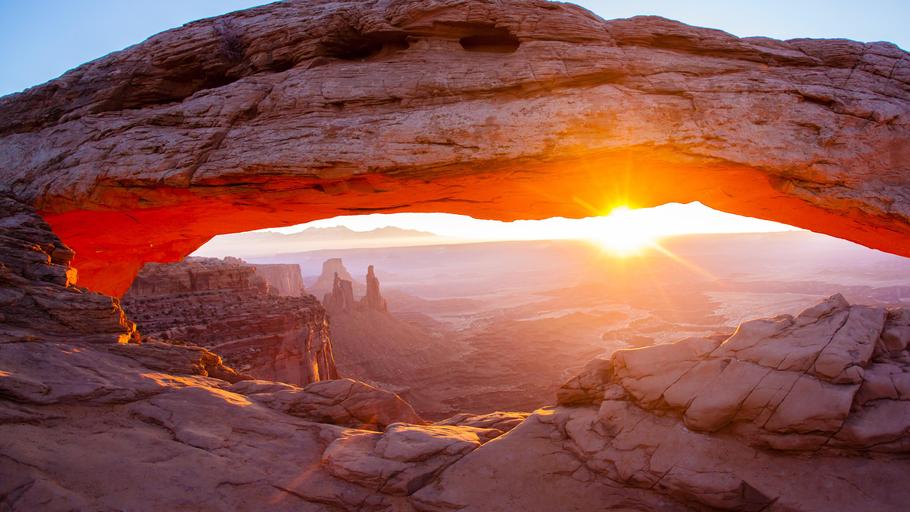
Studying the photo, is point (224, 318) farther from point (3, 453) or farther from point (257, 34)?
point (3, 453)

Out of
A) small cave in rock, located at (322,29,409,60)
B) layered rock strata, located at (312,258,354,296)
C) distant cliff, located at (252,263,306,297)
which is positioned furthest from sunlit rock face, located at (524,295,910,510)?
layered rock strata, located at (312,258,354,296)

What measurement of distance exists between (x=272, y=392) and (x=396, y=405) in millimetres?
2717

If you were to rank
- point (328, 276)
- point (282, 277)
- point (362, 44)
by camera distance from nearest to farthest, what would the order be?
1. point (362, 44)
2. point (282, 277)
3. point (328, 276)

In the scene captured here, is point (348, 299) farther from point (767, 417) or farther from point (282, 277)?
point (767, 417)

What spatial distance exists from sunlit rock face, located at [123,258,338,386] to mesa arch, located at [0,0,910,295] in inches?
497

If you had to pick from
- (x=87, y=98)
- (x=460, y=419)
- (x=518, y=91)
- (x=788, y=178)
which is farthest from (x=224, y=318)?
(x=788, y=178)

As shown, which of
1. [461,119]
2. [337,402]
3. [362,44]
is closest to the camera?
[337,402]

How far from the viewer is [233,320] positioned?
79.7ft

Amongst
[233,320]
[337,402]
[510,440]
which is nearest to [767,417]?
[510,440]

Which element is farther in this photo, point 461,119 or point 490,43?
point 490,43

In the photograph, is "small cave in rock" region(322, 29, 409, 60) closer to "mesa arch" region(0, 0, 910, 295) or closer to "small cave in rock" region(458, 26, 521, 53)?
"mesa arch" region(0, 0, 910, 295)

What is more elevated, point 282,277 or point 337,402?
point 337,402

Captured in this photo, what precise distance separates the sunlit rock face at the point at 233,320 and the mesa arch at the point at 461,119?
12.6m

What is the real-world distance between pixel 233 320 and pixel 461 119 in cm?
2090
